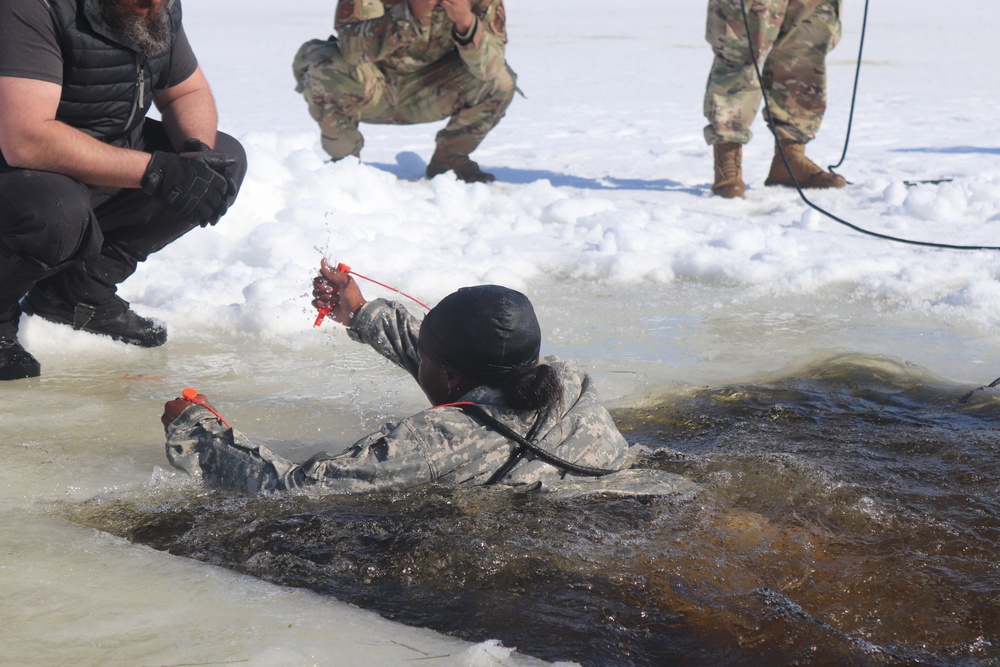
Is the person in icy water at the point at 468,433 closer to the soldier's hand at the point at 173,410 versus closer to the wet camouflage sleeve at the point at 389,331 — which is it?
the soldier's hand at the point at 173,410

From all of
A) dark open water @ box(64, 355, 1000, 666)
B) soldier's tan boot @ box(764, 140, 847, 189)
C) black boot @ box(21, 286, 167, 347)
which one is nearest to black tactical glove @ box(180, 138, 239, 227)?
black boot @ box(21, 286, 167, 347)

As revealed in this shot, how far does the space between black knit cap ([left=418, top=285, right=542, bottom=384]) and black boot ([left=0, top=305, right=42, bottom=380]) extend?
1533mm

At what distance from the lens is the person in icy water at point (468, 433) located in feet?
7.86

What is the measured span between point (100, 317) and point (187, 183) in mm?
787

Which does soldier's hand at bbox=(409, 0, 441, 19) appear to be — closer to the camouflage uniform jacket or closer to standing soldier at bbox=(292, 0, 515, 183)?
standing soldier at bbox=(292, 0, 515, 183)

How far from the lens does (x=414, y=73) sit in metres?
6.15

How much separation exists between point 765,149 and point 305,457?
5.66 meters

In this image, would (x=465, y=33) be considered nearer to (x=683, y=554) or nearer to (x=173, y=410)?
(x=173, y=410)

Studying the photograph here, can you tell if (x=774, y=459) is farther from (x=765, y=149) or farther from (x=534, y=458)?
(x=765, y=149)

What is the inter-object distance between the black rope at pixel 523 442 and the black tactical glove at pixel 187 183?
1158mm

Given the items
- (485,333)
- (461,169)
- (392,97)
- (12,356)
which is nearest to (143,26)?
(12,356)

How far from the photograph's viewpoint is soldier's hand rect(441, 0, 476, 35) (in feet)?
18.5

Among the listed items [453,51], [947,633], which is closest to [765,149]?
[453,51]

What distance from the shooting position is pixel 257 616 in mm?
1971
